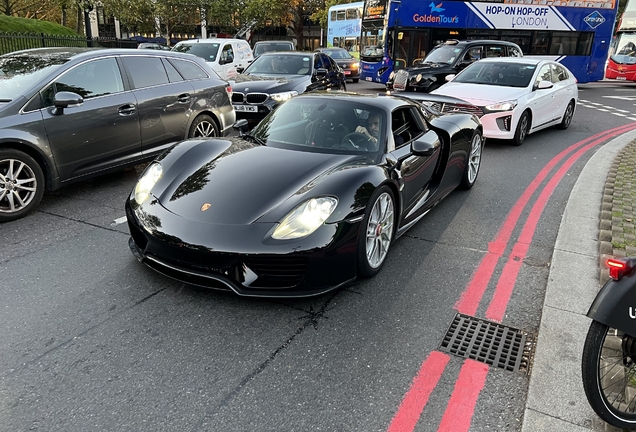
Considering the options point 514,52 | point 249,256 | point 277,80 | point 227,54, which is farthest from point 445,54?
point 249,256

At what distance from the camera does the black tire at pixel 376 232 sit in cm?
376

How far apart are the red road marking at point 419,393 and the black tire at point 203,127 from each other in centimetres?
514

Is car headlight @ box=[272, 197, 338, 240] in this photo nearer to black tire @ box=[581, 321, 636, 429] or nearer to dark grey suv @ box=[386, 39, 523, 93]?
black tire @ box=[581, 321, 636, 429]

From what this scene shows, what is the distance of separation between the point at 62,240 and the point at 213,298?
1.92 m


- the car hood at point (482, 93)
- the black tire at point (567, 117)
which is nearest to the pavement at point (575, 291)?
the car hood at point (482, 93)

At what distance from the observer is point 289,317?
11.4 feet

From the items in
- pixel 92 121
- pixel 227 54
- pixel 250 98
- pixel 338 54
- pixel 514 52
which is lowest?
pixel 250 98

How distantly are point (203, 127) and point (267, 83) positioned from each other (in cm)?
328

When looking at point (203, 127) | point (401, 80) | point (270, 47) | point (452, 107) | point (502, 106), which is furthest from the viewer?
point (270, 47)

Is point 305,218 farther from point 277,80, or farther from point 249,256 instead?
point 277,80

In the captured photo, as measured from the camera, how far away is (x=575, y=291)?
382 centimetres

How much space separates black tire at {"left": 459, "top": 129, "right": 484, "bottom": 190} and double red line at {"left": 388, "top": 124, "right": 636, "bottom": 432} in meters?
0.66

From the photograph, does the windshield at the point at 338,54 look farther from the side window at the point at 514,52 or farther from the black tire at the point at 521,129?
the black tire at the point at 521,129

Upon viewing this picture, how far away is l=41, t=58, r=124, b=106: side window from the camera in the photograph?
17.9 ft
